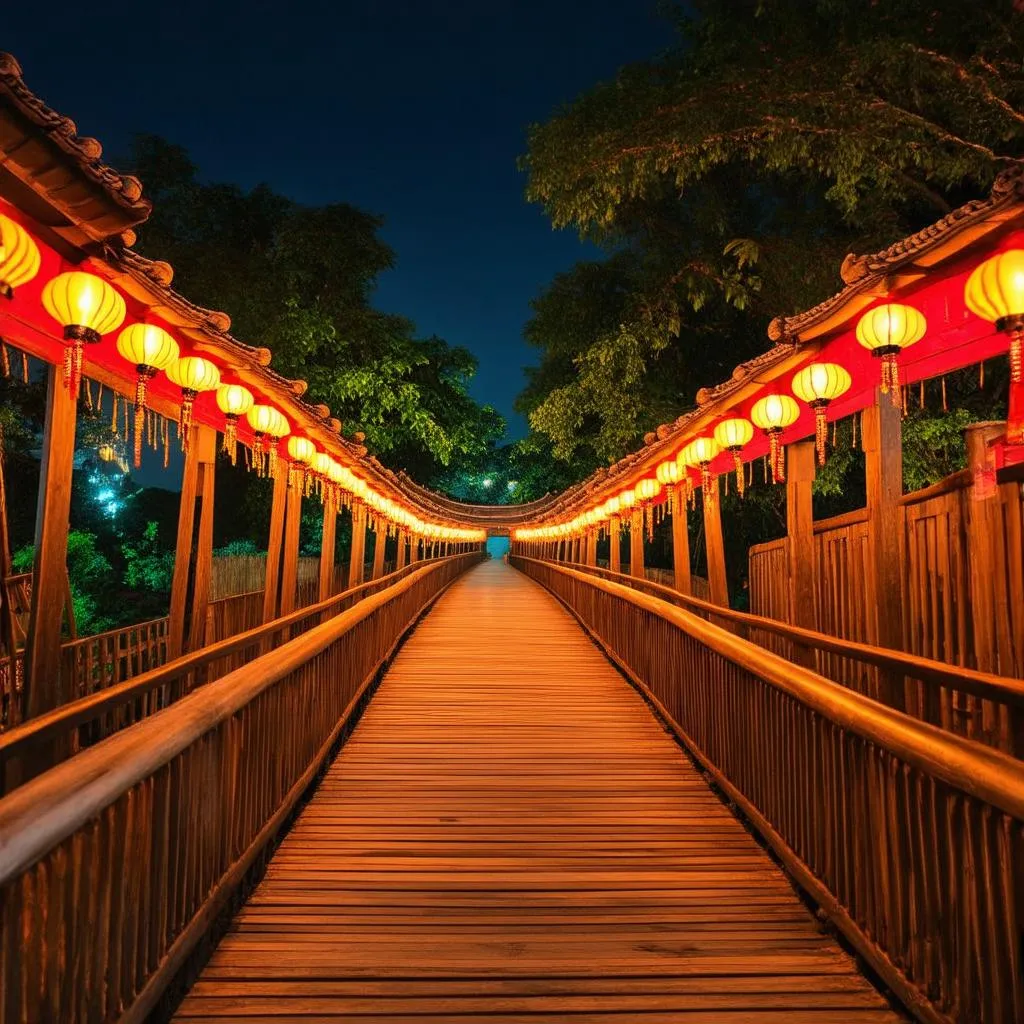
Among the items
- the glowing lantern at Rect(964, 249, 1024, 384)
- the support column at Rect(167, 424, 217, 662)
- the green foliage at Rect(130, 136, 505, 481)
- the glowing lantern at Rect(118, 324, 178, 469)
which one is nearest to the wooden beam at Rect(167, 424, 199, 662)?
the support column at Rect(167, 424, 217, 662)

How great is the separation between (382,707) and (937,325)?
19.1 feet

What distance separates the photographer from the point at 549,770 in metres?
5.37

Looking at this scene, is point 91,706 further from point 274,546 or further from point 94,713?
point 274,546

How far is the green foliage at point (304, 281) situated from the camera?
2117 cm

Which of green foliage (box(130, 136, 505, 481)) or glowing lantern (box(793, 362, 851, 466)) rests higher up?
green foliage (box(130, 136, 505, 481))

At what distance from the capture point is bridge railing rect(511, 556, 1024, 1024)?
2029 mm

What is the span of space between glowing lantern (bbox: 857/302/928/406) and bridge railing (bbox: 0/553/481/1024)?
4.17 m

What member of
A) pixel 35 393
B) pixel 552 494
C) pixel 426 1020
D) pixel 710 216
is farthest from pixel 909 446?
pixel 552 494

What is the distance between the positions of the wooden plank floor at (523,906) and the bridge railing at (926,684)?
1.15 metres

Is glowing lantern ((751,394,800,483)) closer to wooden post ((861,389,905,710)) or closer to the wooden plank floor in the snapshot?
wooden post ((861,389,905,710))

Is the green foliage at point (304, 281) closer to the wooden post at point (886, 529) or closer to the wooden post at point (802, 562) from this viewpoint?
the wooden post at point (802, 562)

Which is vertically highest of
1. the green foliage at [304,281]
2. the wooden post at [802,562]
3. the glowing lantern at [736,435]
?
the green foliage at [304,281]

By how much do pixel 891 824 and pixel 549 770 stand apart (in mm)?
3103

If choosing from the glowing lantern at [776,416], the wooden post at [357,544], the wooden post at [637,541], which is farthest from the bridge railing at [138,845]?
the wooden post at [357,544]
